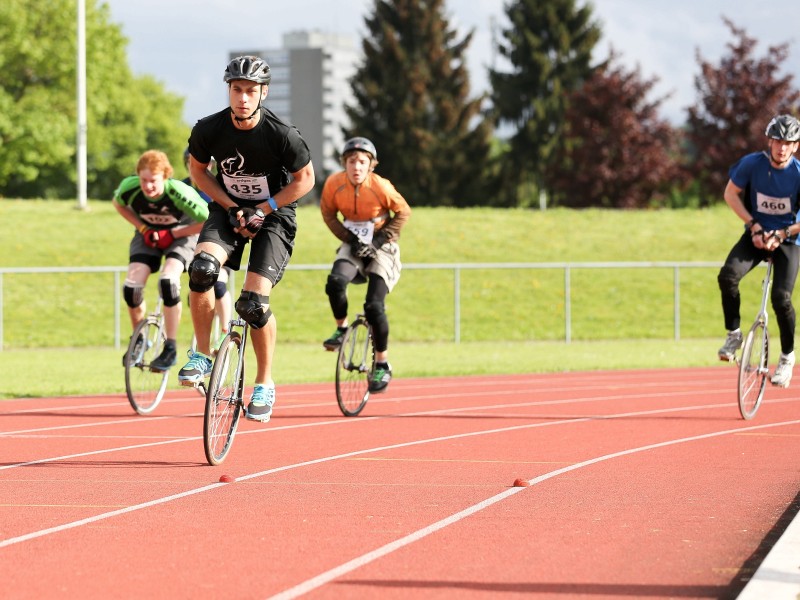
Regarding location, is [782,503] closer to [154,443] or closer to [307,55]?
[154,443]

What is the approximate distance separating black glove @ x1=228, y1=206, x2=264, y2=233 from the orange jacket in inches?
120

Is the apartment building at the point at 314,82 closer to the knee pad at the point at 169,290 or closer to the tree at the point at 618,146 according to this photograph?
the tree at the point at 618,146

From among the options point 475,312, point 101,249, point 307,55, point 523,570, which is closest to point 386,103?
point 101,249

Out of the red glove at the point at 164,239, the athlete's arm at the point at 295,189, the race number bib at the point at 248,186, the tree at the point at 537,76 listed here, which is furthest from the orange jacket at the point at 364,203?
the tree at the point at 537,76

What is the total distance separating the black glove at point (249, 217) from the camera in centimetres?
820

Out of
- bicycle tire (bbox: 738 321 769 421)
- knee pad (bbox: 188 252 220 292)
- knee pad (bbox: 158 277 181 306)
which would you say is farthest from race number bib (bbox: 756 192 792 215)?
knee pad (bbox: 188 252 220 292)

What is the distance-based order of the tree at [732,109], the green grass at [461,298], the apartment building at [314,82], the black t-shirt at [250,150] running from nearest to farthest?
the black t-shirt at [250,150] < the green grass at [461,298] < the tree at [732,109] < the apartment building at [314,82]

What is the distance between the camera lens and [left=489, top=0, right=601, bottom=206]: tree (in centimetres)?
6788

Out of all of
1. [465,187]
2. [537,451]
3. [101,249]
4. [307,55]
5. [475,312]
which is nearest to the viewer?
[537,451]

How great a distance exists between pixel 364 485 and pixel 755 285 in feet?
80.2

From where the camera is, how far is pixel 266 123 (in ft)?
26.8

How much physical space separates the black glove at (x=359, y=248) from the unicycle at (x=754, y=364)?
3097mm

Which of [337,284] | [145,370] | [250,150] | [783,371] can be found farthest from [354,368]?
[783,371]

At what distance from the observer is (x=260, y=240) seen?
8.41m
